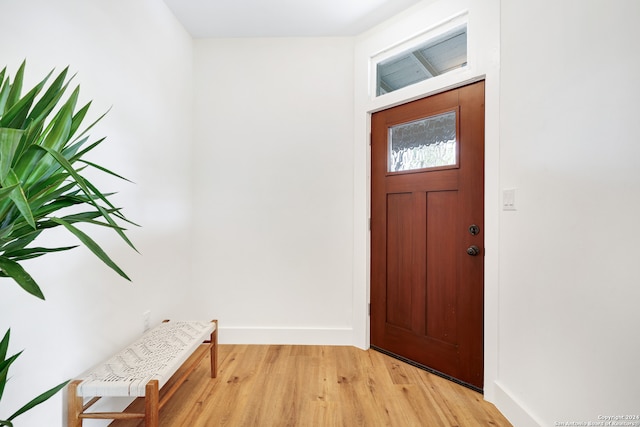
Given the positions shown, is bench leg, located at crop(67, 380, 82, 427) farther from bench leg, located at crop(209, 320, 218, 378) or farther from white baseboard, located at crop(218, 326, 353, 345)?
white baseboard, located at crop(218, 326, 353, 345)

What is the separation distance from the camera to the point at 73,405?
1152mm

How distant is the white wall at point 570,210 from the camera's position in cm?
98

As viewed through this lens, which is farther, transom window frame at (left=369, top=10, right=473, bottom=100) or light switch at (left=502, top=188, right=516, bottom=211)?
transom window frame at (left=369, top=10, right=473, bottom=100)

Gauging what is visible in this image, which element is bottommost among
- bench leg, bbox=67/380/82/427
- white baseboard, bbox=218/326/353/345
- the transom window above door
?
white baseboard, bbox=218/326/353/345

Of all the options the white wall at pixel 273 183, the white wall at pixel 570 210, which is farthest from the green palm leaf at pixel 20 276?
the white wall at pixel 273 183

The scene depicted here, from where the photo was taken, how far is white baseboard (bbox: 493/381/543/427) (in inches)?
53.2

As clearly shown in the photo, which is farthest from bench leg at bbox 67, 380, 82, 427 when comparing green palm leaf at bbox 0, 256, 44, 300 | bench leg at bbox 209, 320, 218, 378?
green palm leaf at bbox 0, 256, 44, 300

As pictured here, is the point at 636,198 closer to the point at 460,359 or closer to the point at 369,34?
the point at 460,359

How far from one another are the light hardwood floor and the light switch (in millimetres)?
1118

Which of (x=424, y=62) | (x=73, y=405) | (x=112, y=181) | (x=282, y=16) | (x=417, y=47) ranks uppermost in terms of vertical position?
(x=282, y=16)

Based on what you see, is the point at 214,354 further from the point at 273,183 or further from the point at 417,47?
the point at 417,47

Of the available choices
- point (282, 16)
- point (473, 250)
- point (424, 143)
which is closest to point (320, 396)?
point (473, 250)

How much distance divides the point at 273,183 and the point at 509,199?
1.66m

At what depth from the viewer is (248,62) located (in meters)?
2.37
